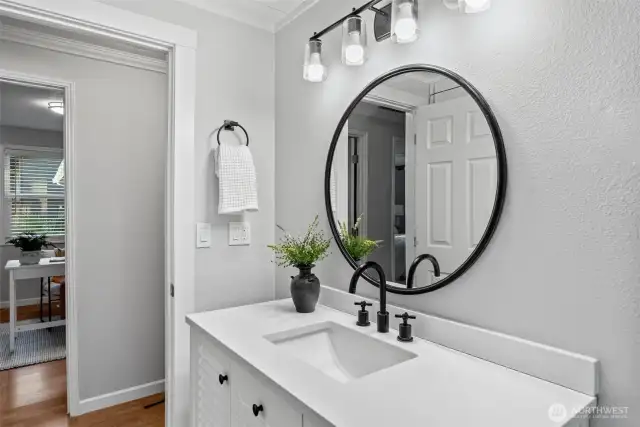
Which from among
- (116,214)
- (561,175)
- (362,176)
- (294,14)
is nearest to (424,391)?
(561,175)

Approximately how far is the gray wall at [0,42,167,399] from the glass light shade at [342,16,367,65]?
1.74m

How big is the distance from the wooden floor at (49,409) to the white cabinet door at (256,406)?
1.46 meters

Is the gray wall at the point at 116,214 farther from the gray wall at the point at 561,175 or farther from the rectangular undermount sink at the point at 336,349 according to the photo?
the gray wall at the point at 561,175

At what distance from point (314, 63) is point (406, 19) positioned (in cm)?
49

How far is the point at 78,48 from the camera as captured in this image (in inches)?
92.1

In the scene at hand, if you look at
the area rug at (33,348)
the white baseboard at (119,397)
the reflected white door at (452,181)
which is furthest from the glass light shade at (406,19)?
the area rug at (33,348)

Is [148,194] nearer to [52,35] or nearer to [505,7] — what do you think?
[52,35]

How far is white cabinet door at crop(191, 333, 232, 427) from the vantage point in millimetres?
1248

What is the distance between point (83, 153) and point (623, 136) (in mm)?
2644

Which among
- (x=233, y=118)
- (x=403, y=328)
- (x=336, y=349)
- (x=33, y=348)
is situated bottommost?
(x=33, y=348)

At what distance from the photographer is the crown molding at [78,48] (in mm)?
2178

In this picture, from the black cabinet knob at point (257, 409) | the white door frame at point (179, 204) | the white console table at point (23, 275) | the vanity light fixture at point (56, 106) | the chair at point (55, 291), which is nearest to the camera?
the black cabinet knob at point (257, 409)

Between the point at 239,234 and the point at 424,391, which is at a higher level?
the point at 239,234

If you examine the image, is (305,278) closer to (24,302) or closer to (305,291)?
(305,291)
